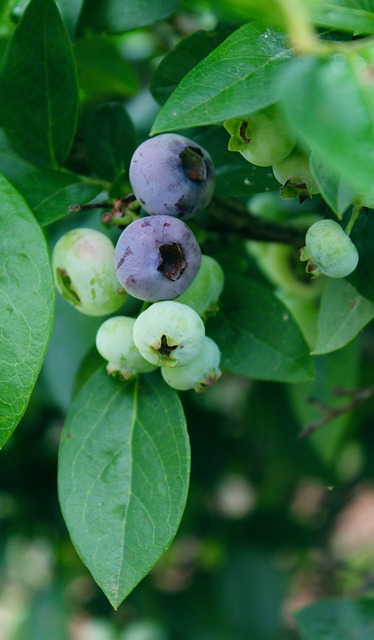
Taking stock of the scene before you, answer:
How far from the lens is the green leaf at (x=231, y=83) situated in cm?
58

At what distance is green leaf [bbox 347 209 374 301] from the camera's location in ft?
2.37

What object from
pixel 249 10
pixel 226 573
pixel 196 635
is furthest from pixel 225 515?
pixel 249 10

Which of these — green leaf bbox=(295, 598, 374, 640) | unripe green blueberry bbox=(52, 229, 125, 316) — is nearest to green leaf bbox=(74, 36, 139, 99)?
unripe green blueberry bbox=(52, 229, 125, 316)

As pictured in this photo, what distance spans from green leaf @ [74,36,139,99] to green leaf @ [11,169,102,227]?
1.37ft

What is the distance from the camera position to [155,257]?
2.16 feet

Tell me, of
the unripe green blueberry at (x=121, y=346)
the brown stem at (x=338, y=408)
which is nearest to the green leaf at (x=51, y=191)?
the unripe green blueberry at (x=121, y=346)

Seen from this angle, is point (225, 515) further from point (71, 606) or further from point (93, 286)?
point (93, 286)

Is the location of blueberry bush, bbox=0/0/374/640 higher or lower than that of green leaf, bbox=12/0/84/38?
lower

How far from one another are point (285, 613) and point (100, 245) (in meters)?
1.93

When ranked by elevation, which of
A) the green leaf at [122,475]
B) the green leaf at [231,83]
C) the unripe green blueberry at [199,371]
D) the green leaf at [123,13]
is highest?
the green leaf at [231,83]

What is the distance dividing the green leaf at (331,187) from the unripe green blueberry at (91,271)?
271mm

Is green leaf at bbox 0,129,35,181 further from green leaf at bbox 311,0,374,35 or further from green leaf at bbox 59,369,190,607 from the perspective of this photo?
green leaf at bbox 311,0,374,35

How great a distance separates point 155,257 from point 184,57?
28cm

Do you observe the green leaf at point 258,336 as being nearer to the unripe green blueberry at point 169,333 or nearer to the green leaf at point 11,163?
the unripe green blueberry at point 169,333
